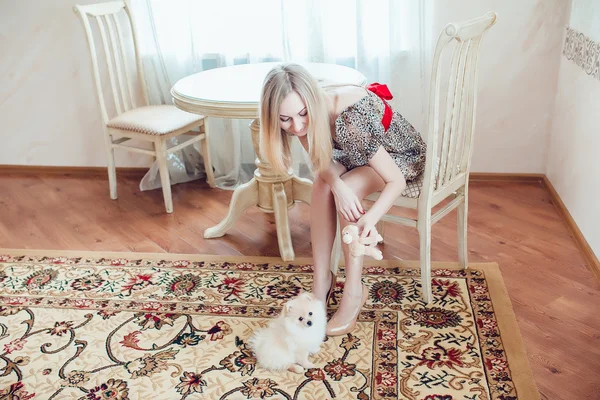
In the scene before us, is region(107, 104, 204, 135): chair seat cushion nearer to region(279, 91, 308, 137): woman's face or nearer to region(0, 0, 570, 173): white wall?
region(0, 0, 570, 173): white wall

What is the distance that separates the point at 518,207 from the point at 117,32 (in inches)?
87.8

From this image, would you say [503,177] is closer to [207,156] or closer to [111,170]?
[207,156]

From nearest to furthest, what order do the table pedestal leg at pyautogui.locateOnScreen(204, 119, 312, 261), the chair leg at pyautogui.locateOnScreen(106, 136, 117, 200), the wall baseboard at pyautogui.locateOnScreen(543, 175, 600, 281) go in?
1. the wall baseboard at pyautogui.locateOnScreen(543, 175, 600, 281)
2. the table pedestal leg at pyautogui.locateOnScreen(204, 119, 312, 261)
3. the chair leg at pyautogui.locateOnScreen(106, 136, 117, 200)

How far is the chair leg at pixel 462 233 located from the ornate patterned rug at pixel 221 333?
0.14 ft

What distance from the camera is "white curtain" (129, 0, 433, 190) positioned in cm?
310

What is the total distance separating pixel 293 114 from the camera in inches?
73.9

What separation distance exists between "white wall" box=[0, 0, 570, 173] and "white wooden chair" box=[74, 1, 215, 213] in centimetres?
21

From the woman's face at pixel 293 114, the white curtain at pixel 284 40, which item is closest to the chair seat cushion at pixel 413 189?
the woman's face at pixel 293 114

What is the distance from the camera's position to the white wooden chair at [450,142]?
201 centimetres

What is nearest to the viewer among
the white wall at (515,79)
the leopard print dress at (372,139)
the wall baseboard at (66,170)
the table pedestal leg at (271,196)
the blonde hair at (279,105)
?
the blonde hair at (279,105)

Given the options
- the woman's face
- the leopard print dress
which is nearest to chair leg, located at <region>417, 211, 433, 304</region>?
the leopard print dress

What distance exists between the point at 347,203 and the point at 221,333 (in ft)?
2.11

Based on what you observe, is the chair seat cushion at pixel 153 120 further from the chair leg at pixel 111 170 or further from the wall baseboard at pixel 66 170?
the wall baseboard at pixel 66 170

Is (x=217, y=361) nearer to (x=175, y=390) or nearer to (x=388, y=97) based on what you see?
(x=175, y=390)
